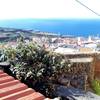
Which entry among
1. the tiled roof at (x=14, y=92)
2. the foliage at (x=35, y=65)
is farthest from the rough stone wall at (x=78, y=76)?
the tiled roof at (x=14, y=92)

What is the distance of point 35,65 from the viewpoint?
16.7ft

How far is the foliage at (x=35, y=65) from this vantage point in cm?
489

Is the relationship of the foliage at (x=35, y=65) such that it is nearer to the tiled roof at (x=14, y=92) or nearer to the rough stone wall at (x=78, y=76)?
the rough stone wall at (x=78, y=76)

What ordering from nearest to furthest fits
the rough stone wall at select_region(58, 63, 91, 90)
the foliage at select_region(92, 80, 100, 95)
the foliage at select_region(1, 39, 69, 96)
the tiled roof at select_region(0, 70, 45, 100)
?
the tiled roof at select_region(0, 70, 45, 100) → the foliage at select_region(1, 39, 69, 96) → the rough stone wall at select_region(58, 63, 91, 90) → the foliage at select_region(92, 80, 100, 95)

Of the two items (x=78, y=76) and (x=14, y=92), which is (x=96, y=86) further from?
(x=14, y=92)

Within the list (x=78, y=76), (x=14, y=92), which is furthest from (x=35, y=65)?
(x=14, y=92)

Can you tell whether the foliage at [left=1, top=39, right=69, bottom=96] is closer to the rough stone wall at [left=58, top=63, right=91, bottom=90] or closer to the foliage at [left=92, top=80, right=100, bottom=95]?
the rough stone wall at [left=58, top=63, right=91, bottom=90]

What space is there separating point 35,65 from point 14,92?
7.17ft

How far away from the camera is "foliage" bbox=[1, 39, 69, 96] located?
4.89 metres

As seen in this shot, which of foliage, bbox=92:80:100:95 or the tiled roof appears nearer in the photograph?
the tiled roof

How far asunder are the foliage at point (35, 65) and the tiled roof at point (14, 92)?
1582 millimetres

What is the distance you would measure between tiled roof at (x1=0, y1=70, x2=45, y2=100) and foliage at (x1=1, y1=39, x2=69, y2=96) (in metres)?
1.58

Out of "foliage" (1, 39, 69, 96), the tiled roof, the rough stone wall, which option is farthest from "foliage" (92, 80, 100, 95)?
the tiled roof

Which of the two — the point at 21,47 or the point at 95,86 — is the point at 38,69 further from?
the point at 95,86
